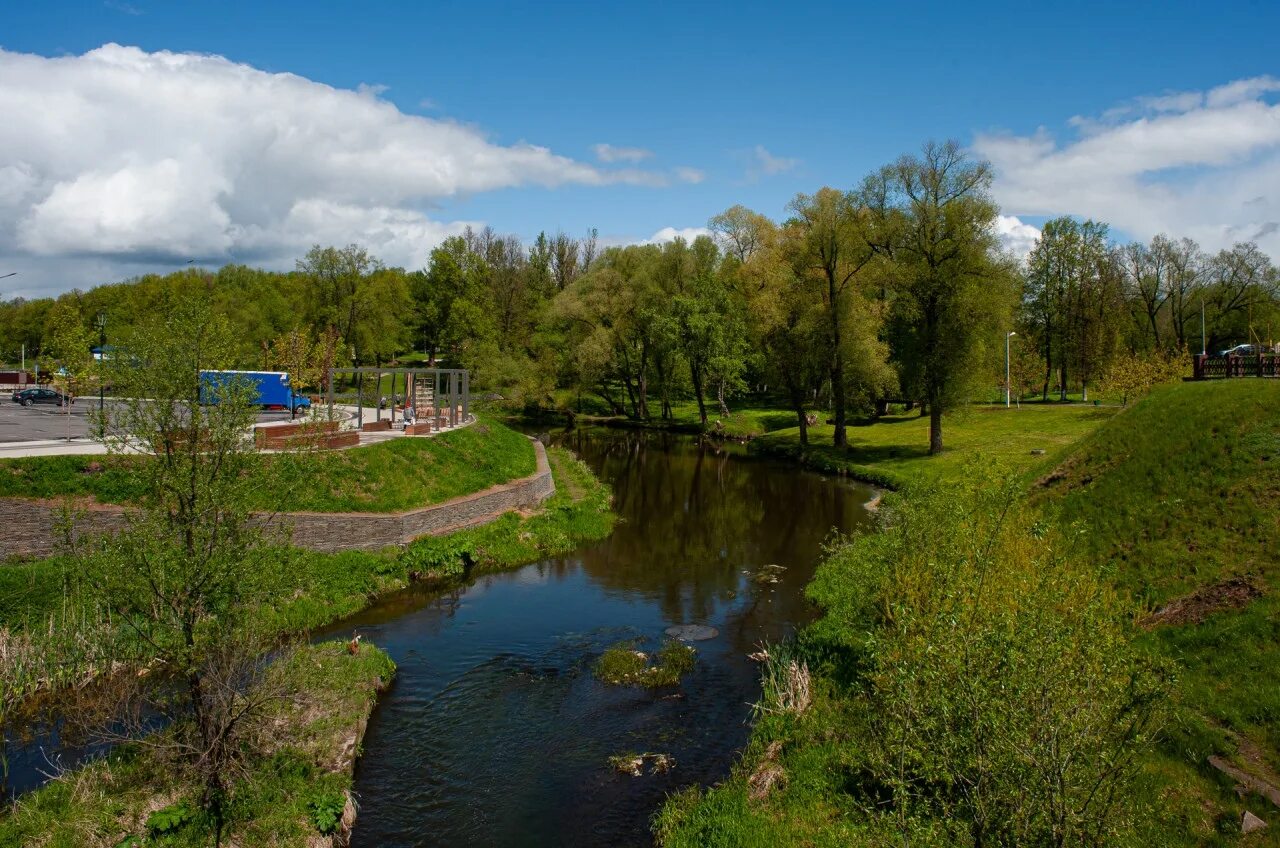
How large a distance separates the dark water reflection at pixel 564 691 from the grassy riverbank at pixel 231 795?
813 millimetres

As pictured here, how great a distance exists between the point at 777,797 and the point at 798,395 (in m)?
45.4

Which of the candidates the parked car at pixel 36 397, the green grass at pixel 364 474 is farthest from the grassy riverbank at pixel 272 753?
the parked car at pixel 36 397

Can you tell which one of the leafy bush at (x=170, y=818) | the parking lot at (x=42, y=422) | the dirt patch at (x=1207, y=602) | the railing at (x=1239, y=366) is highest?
the railing at (x=1239, y=366)

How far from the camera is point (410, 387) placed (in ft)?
149

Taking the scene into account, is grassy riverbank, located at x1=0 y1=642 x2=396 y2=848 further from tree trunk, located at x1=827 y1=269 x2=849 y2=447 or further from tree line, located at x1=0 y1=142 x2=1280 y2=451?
tree trunk, located at x1=827 y1=269 x2=849 y2=447

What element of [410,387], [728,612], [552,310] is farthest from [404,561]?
[552,310]

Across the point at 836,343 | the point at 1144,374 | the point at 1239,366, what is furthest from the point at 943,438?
the point at 1239,366

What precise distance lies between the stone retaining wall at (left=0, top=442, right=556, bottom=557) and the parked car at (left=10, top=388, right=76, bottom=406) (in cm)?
4071

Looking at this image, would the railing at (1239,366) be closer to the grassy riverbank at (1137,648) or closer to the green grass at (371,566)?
the grassy riverbank at (1137,648)

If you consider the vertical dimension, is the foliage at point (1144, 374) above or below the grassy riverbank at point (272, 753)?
above

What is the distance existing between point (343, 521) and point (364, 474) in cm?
362

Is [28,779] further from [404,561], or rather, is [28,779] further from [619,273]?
[619,273]

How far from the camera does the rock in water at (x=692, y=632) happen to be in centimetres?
2223

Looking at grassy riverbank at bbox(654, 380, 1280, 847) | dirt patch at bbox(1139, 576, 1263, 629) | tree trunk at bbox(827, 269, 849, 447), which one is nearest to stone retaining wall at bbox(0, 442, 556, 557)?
grassy riverbank at bbox(654, 380, 1280, 847)
